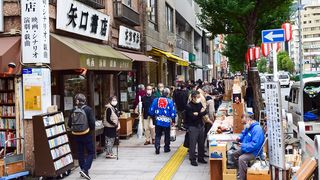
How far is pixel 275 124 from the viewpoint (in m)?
6.68

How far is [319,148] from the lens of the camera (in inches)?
212

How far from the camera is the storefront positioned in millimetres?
10125

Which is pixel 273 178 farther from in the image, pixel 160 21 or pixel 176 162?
pixel 160 21

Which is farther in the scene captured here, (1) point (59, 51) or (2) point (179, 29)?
(2) point (179, 29)

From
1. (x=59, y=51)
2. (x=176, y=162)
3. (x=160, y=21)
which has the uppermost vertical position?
(x=160, y=21)

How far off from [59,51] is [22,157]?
255cm

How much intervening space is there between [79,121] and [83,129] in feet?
0.64

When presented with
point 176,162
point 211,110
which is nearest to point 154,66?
point 211,110

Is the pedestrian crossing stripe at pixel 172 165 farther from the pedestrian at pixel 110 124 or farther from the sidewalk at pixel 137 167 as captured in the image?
the pedestrian at pixel 110 124

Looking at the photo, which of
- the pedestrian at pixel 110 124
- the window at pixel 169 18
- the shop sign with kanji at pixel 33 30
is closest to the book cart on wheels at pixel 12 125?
the shop sign with kanji at pixel 33 30

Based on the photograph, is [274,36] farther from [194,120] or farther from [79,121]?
[79,121]

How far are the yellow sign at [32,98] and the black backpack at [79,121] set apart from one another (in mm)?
922

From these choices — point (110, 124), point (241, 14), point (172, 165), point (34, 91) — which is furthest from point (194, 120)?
point (241, 14)

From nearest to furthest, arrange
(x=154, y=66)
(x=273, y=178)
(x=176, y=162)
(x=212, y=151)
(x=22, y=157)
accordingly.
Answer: (x=273, y=178), (x=212, y=151), (x=22, y=157), (x=176, y=162), (x=154, y=66)
